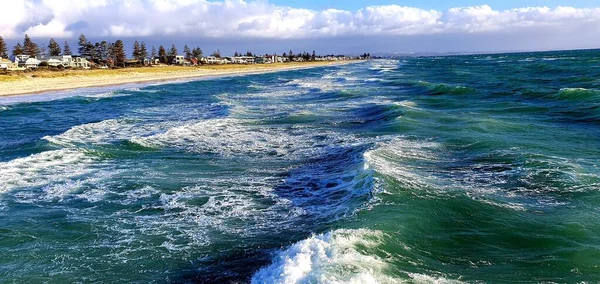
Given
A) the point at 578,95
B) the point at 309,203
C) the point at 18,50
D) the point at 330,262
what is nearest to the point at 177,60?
the point at 18,50

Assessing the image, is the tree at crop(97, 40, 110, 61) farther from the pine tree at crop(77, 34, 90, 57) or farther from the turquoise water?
the turquoise water

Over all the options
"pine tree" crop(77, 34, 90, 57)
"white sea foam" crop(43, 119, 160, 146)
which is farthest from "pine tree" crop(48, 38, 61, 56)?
"white sea foam" crop(43, 119, 160, 146)

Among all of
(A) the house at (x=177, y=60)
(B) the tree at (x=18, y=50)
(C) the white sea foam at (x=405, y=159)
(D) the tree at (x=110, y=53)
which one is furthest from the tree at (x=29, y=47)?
(C) the white sea foam at (x=405, y=159)

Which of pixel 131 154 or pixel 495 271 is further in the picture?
pixel 131 154

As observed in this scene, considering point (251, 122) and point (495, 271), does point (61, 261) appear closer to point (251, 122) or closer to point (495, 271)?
point (495, 271)

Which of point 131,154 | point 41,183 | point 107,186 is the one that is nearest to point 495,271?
point 107,186

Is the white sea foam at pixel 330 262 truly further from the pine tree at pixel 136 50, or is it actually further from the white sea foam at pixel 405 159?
the pine tree at pixel 136 50
